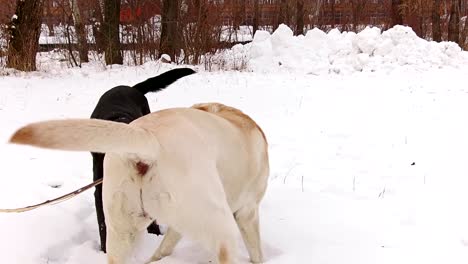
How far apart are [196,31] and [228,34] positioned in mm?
2349

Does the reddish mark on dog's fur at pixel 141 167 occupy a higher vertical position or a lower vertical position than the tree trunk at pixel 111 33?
lower

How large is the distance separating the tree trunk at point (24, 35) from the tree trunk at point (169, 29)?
15.4ft

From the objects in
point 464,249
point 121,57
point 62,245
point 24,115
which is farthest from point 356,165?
point 121,57

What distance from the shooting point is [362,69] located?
14.0 m

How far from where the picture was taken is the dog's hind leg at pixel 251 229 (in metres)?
3.04

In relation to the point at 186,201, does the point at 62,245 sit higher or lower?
lower

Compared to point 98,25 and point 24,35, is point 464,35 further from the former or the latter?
point 24,35

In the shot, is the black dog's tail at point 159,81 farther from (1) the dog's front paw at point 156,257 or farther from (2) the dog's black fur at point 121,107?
(1) the dog's front paw at point 156,257

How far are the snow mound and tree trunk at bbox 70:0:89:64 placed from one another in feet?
16.8

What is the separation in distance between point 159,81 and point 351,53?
37.7ft

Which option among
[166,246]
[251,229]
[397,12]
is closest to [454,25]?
[397,12]

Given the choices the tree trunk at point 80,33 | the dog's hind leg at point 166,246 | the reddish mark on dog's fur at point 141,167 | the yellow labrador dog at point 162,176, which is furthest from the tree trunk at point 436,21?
the reddish mark on dog's fur at point 141,167

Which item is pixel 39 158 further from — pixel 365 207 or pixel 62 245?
pixel 365 207

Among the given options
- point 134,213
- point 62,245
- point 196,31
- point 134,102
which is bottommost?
point 62,245
